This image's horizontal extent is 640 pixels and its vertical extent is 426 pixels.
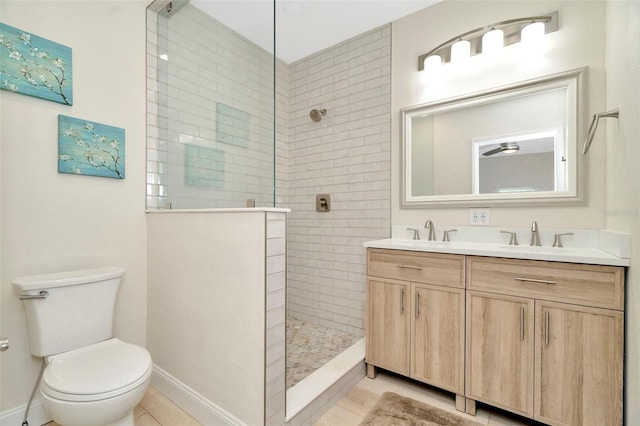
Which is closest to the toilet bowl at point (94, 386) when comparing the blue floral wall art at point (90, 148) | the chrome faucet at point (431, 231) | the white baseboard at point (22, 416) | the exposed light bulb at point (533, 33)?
the white baseboard at point (22, 416)

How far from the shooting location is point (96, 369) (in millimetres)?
1321

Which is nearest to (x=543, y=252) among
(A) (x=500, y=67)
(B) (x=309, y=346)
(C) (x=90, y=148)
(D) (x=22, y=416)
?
(A) (x=500, y=67)

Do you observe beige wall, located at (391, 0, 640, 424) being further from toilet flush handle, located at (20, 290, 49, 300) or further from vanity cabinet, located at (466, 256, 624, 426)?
toilet flush handle, located at (20, 290, 49, 300)

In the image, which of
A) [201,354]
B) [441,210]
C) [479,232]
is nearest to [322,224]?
[441,210]

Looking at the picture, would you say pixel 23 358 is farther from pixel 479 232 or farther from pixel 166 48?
pixel 479 232

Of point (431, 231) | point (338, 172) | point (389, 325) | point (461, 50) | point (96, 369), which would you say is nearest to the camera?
point (96, 369)

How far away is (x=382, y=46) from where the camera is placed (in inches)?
97.7

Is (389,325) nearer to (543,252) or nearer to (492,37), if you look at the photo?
(543,252)

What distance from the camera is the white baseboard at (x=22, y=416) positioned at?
4.91 ft

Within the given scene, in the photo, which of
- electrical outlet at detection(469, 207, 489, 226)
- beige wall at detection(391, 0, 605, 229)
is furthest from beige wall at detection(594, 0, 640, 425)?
electrical outlet at detection(469, 207, 489, 226)

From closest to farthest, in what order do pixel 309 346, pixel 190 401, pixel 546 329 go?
pixel 546 329
pixel 190 401
pixel 309 346

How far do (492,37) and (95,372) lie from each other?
291cm

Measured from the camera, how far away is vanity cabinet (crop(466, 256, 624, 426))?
1.30m

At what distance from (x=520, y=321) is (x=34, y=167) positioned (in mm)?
2697
